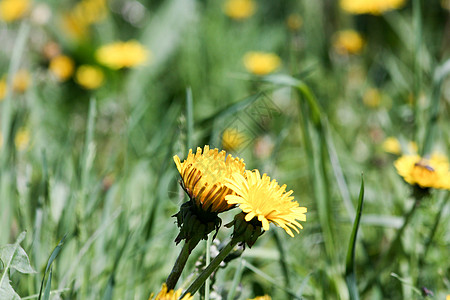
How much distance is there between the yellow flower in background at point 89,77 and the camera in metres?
A: 2.54

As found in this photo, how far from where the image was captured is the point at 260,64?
103 inches

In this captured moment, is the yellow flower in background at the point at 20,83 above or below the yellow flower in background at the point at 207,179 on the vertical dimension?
below

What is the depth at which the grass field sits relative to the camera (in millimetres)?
1062

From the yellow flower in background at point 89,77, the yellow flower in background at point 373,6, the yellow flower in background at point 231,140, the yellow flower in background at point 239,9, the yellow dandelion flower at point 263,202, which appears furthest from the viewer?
the yellow flower in background at point 239,9

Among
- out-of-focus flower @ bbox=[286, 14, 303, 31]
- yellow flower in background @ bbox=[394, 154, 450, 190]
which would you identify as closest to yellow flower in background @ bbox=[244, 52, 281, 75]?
out-of-focus flower @ bbox=[286, 14, 303, 31]

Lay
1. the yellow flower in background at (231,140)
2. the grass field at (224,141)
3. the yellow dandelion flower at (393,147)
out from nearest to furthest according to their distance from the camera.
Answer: the grass field at (224,141), the yellow flower in background at (231,140), the yellow dandelion flower at (393,147)

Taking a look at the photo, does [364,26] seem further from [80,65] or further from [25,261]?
[25,261]

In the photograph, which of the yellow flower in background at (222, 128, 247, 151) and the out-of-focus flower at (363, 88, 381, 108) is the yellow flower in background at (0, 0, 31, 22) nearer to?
the yellow flower in background at (222, 128, 247, 151)

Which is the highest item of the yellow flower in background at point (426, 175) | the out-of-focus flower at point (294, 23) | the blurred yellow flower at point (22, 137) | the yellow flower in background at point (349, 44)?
the blurred yellow flower at point (22, 137)

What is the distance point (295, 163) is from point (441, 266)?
101 centimetres

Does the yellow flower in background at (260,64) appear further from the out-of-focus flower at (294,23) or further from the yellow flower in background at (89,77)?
the yellow flower in background at (89,77)

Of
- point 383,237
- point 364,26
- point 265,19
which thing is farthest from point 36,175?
point 364,26

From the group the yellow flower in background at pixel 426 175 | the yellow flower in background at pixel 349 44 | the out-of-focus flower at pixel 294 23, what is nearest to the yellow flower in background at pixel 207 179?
the yellow flower in background at pixel 426 175

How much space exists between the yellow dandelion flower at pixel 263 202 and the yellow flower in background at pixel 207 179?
0.06 ft
